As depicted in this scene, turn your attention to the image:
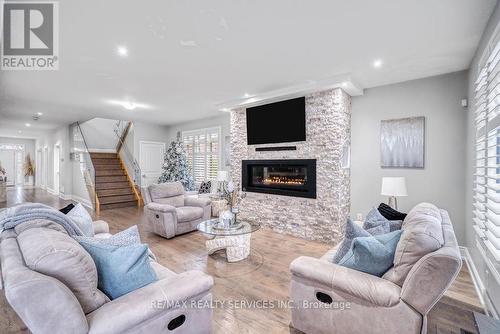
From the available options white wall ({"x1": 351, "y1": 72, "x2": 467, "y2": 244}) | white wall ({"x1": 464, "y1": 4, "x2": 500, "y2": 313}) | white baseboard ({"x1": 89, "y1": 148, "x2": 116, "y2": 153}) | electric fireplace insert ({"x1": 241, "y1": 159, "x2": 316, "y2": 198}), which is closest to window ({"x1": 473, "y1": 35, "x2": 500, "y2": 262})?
white wall ({"x1": 464, "y1": 4, "x2": 500, "y2": 313})

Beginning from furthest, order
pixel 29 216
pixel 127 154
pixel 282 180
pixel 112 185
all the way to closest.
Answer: pixel 127 154
pixel 112 185
pixel 282 180
pixel 29 216

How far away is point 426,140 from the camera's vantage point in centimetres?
390

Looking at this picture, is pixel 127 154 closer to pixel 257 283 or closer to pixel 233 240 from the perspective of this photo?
pixel 233 240

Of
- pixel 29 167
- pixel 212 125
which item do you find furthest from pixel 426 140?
pixel 29 167

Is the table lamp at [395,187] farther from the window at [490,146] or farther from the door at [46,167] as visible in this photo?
the door at [46,167]

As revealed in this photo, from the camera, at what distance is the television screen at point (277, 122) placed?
4.58 m

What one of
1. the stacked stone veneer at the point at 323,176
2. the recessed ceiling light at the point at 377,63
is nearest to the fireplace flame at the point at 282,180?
the stacked stone veneer at the point at 323,176

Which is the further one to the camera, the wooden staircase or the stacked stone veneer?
the wooden staircase

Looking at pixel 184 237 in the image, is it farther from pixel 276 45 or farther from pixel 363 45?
pixel 363 45

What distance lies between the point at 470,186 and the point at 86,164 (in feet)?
30.1

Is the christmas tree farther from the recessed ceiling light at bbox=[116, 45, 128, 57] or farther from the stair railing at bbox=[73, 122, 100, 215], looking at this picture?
the recessed ceiling light at bbox=[116, 45, 128, 57]

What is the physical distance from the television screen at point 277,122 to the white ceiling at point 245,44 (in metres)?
0.43

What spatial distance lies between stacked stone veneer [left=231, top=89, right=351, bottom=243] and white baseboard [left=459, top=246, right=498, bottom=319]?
169 cm

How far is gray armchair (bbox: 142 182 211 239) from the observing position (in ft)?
14.3
